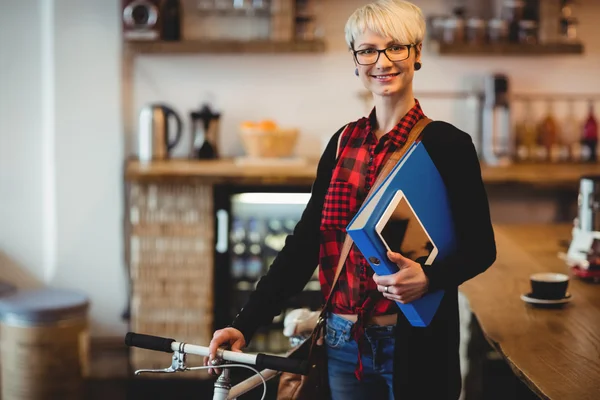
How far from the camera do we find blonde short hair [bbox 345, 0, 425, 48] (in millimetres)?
1729

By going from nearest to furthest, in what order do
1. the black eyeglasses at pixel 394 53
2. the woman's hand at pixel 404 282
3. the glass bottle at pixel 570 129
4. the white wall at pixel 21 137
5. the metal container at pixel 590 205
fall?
the woman's hand at pixel 404 282 < the black eyeglasses at pixel 394 53 < the metal container at pixel 590 205 < the white wall at pixel 21 137 < the glass bottle at pixel 570 129

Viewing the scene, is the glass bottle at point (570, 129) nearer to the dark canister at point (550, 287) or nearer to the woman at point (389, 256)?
the dark canister at point (550, 287)

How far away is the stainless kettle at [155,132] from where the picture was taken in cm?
421

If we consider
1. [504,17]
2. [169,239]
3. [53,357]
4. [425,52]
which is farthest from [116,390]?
[504,17]

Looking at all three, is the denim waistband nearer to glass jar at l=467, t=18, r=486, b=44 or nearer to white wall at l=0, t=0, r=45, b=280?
glass jar at l=467, t=18, r=486, b=44

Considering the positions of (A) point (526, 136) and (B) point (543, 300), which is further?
(A) point (526, 136)

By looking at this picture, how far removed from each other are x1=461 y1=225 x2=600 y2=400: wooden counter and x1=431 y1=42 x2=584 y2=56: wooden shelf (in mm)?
1537

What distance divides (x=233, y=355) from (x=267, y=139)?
2.73 metres

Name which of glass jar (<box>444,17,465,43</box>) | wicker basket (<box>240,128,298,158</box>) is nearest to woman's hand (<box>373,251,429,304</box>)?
wicker basket (<box>240,128,298,158</box>)

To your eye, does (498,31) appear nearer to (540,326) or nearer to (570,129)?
(570,129)

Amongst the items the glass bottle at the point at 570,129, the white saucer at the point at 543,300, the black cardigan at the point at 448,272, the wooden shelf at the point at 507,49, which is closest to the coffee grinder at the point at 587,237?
the white saucer at the point at 543,300

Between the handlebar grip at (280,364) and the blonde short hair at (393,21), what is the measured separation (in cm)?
65

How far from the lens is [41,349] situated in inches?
147

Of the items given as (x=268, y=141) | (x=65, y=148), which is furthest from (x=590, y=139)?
(x=65, y=148)
